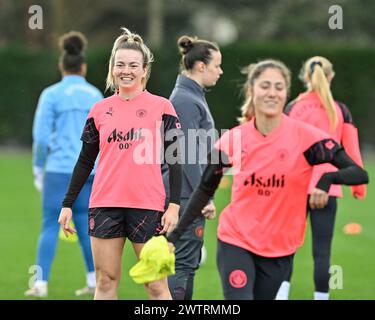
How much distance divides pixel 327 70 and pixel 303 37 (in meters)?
34.9

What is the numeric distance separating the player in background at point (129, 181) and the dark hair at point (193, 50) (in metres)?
1.39

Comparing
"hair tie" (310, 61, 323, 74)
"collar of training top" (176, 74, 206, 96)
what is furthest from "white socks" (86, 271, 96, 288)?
"hair tie" (310, 61, 323, 74)

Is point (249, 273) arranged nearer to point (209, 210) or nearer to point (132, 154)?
point (132, 154)

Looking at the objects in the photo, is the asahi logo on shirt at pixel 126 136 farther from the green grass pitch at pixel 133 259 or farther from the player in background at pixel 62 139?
the green grass pitch at pixel 133 259

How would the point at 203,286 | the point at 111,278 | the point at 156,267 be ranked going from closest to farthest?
the point at 156,267, the point at 111,278, the point at 203,286

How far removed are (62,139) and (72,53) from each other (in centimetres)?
86

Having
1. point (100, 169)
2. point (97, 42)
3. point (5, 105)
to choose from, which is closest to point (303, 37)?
point (97, 42)

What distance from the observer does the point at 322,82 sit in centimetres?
845

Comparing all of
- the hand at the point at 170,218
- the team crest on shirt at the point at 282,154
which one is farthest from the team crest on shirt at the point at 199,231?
the team crest on shirt at the point at 282,154

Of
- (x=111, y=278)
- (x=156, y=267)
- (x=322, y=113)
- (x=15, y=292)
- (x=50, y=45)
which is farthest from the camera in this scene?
(x=50, y=45)

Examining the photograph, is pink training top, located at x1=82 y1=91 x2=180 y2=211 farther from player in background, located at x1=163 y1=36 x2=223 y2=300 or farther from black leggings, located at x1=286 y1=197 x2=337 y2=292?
black leggings, located at x1=286 y1=197 x2=337 y2=292

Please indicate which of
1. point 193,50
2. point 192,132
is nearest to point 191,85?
point 193,50

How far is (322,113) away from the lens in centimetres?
838
